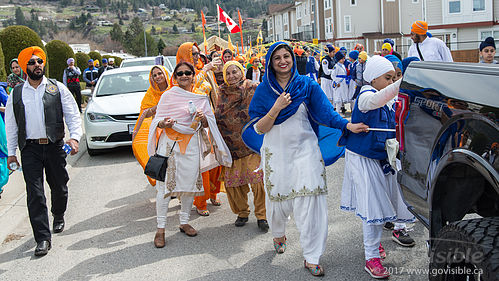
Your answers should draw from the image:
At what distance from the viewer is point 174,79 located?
5.86m

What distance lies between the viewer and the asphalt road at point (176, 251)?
450 cm

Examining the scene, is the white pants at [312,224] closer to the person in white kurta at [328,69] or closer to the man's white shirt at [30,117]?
the man's white shirt at [30,117]

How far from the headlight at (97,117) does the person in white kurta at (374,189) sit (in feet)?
23.6

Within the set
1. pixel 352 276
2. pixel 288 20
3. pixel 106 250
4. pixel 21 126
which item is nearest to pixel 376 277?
pixel 352 276

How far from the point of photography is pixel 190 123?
→ 5574mm

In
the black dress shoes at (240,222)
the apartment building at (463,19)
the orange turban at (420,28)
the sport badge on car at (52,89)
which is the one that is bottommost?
the black dress shoes at (240,222)

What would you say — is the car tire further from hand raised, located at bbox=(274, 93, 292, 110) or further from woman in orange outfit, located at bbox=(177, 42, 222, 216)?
woman in orange outfit, located at bbox=(177, 42, 222, 216)

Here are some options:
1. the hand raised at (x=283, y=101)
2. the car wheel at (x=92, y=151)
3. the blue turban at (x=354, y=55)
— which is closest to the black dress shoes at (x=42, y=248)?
the hand raised at (x=283, y=101)

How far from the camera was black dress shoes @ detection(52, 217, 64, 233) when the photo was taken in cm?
605

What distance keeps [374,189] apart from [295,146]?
761mm

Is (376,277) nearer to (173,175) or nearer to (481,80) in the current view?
(481,80)

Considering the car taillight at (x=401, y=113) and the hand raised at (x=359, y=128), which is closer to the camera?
the car taillight at (x=401, y=113)

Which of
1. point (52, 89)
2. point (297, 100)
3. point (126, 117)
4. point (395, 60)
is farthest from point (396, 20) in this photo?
point (297, 100)

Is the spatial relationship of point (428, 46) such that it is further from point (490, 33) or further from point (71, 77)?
point (490, 33)
